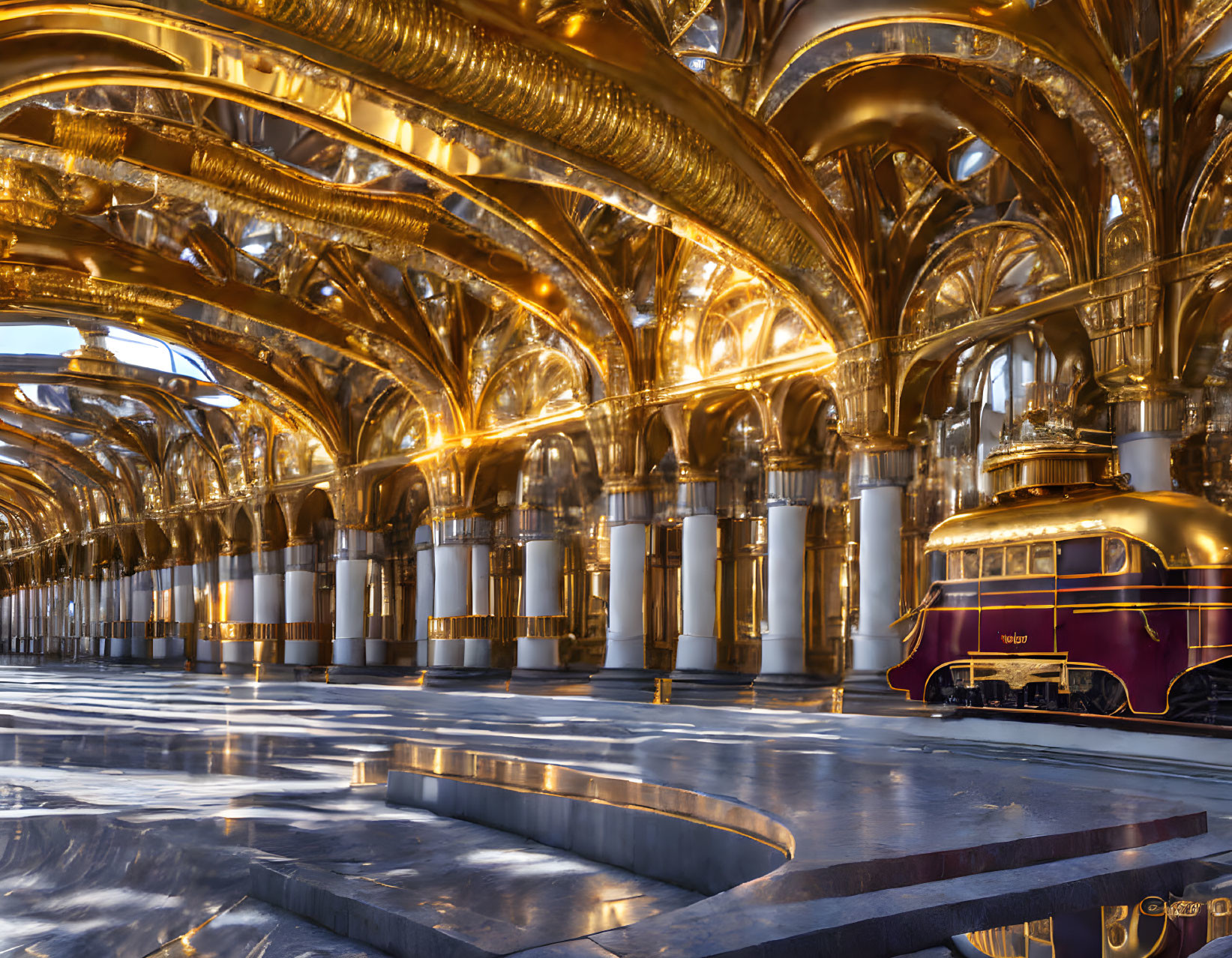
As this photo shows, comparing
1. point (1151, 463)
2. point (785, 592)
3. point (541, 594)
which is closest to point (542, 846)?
point (1151, 463)

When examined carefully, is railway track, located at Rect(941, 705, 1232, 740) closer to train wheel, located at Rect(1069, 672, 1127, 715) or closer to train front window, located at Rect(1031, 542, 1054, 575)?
train wheel, located at Rect(1069, 672, 1127, 715)

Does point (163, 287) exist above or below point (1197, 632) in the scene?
above

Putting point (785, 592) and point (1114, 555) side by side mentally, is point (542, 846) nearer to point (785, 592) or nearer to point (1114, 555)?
point (1114, 555)

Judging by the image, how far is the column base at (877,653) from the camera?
527 inches

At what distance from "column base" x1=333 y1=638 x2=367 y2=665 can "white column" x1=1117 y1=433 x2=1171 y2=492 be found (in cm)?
1757

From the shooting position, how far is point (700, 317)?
53.1ft

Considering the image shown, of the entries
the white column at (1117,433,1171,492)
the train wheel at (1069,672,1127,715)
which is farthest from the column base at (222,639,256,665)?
the white column at (1117,433,1171,492)

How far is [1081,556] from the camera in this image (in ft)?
31.8

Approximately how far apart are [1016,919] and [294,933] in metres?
2.69

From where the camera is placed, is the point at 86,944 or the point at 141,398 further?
the point at 141,398

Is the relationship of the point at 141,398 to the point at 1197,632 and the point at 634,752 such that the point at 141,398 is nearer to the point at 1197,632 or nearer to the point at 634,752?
the point at 634,752

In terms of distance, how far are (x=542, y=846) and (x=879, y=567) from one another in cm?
868

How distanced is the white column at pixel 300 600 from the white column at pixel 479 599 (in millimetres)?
6372

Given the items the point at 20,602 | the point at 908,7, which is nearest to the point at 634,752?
the point at 908,7
